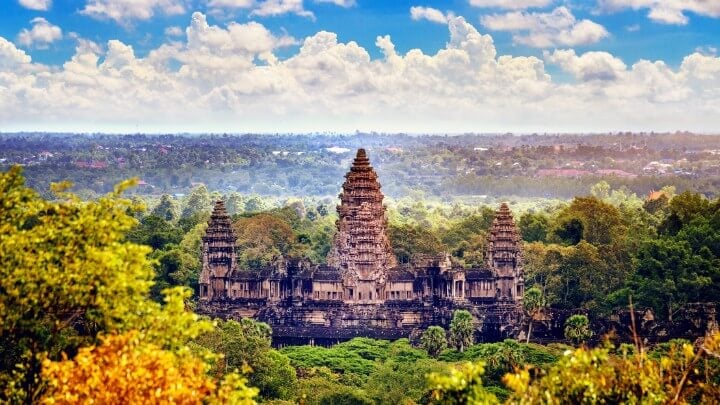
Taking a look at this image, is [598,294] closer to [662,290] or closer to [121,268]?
[662,290]

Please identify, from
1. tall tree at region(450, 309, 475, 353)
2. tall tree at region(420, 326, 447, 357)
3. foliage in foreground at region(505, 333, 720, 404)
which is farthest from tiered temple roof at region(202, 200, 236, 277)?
foliage in foreground at region(505, 333, 720, 404)

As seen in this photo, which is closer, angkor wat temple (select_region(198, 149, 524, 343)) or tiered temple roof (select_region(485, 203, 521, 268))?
angkor wat temple (select_region(198, 149, 524, 343))

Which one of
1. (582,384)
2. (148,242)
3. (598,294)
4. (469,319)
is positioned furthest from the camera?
(148,242)

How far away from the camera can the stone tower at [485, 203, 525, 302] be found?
6112 cm

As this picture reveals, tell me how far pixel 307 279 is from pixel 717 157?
9329cm

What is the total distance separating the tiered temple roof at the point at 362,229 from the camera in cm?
6137

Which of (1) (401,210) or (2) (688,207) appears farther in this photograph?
(1) (401,210)

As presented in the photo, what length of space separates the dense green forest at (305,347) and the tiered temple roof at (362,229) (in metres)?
7.92

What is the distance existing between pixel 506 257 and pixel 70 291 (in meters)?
44.7

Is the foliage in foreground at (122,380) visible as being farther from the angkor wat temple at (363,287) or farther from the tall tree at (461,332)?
the angkor wat temple at (363,287)

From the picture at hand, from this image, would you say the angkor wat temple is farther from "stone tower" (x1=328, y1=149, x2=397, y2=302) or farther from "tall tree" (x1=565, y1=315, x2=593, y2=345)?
"tall tree" (x1=565, y1=315, x2=593, y2=345)

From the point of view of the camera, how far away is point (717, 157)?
140 m

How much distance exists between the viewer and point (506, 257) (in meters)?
61.4

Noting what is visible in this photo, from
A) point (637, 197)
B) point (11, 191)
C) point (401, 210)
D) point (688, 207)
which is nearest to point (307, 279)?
point (688, 207)
